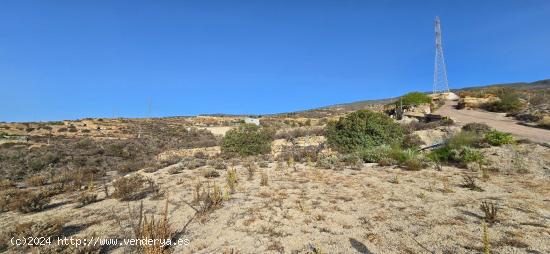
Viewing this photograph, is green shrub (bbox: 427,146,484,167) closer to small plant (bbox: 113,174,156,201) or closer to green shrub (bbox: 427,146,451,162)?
green shrub (bbox: 427,146,451,162)

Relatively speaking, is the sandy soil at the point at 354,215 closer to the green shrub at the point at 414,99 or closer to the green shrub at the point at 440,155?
the green shrub at the point at 440,155

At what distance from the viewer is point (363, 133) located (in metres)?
16.6

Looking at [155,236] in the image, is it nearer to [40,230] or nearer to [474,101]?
[40,230]

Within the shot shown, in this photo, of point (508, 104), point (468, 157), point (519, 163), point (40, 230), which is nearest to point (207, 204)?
point (40, 230)

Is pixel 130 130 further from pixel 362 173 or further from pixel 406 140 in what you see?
pixel 362 173

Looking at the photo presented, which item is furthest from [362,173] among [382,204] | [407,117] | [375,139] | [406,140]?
[407,117]

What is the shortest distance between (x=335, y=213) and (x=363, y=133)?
10.5 meters

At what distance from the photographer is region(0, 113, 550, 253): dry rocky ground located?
514cm

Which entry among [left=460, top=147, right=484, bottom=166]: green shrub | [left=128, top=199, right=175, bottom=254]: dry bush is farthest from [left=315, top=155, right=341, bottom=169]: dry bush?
[left=128, top=199, right=175, bottom=254]: dry bush

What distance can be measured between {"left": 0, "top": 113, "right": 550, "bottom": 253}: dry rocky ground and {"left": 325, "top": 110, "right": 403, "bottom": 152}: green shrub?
4881mm

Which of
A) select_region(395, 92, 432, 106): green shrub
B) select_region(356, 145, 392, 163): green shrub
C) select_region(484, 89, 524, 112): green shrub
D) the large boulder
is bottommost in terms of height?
select_region(356, 145, 392, 163): green shrub

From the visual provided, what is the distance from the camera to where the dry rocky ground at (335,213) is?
514cm

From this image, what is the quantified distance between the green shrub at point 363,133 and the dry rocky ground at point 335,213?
4.88 metres

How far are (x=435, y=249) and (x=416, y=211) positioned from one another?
1.94 m
